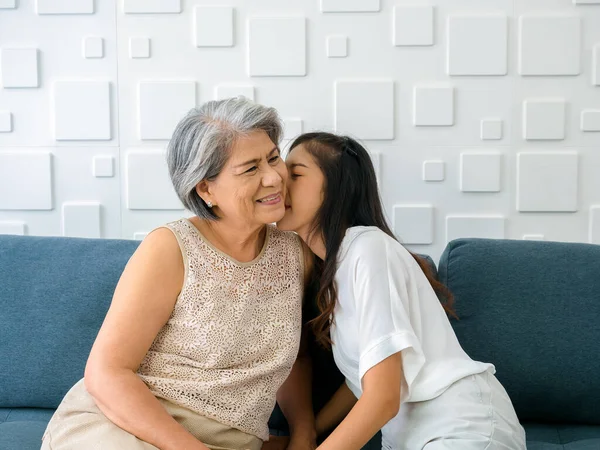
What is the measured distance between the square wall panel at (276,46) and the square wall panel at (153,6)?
25 cm

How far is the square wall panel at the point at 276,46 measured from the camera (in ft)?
7.63

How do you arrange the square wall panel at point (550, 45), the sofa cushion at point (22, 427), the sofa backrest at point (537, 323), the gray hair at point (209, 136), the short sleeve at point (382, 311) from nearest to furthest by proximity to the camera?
the short sleeve at point (382, 311) → the gray hair at point (209, 136) → the sofa cushion at point (22, 427) → the sofa backrest at point (537, 323) → the square wall panel at point (550, 45)

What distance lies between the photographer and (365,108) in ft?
7.68

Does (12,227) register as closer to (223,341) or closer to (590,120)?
(223,341)

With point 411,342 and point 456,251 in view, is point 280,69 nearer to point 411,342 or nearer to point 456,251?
point 456,251

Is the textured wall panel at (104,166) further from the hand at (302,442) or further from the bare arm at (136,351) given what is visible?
the hand at (302,442)

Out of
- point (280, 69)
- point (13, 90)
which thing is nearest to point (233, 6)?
point (280, 69)

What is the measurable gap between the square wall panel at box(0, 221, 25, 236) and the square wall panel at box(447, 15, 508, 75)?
149 cm

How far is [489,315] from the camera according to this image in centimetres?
204

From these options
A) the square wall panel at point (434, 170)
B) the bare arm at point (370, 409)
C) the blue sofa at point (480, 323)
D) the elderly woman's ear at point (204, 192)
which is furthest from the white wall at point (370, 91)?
the bare arm at point (370, 409)

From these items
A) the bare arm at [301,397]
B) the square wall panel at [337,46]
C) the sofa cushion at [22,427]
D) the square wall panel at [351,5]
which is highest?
the square wall panel at [351,5]

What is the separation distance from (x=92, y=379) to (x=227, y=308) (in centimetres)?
34

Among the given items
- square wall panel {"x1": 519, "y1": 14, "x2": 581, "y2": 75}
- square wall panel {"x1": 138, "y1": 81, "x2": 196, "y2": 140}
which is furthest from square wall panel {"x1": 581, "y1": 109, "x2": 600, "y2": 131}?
square wall panel {"x1": 138, "y1": 81, "x2": 196, "y2": 140}

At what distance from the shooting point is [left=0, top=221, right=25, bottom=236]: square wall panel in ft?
8.13
